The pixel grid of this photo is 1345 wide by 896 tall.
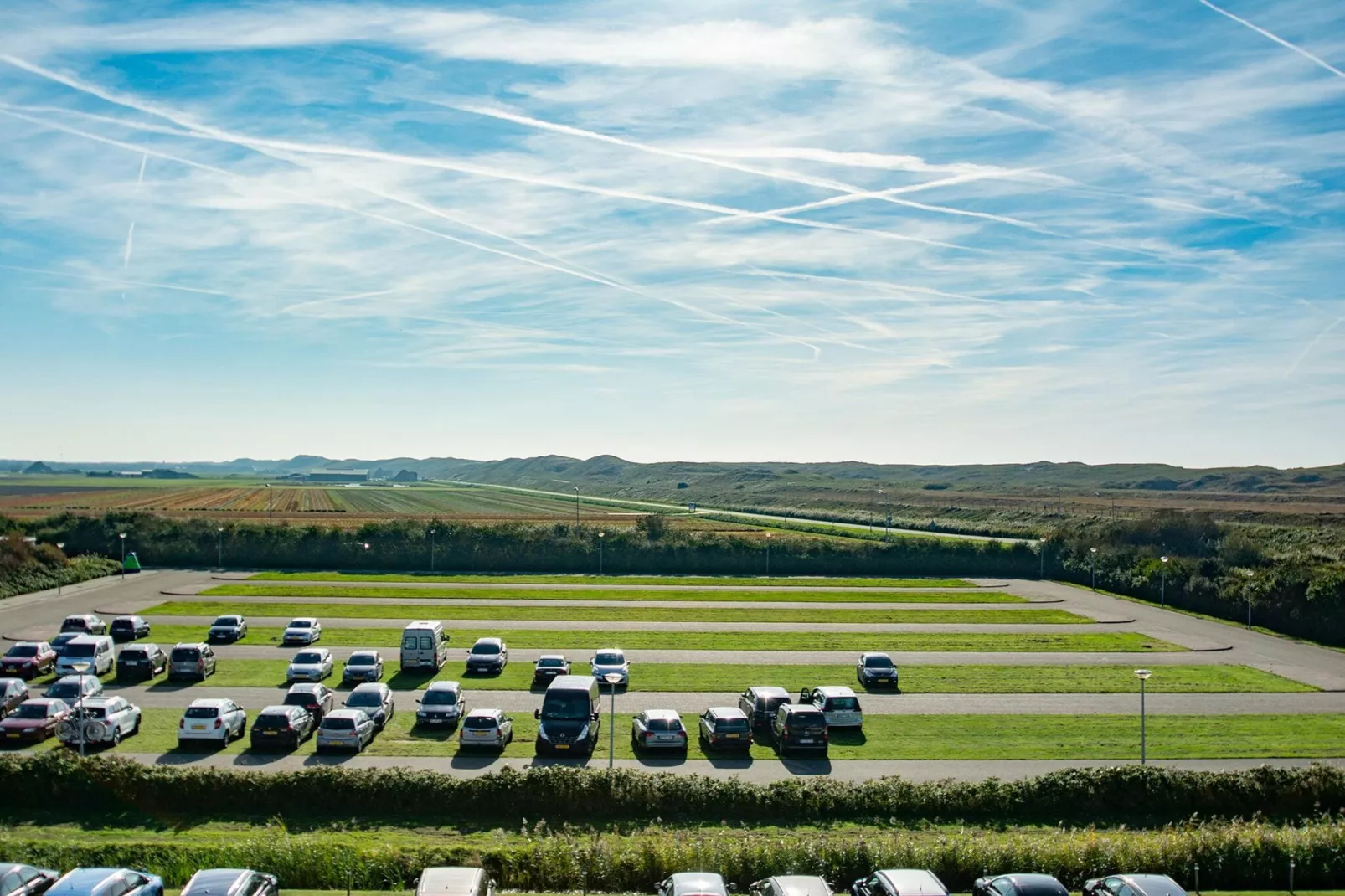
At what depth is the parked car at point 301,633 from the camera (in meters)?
44.0

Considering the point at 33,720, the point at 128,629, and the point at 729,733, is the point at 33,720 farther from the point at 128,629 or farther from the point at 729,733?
the point at 729,733

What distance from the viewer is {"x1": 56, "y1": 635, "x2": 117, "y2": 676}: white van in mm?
36281

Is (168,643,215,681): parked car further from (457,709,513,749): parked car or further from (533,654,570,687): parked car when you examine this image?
(457,709,513,749): parked car

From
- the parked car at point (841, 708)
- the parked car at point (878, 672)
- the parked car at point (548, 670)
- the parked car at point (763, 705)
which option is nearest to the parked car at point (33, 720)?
the parked car at point (548, 670)

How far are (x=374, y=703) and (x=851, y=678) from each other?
61.2ft

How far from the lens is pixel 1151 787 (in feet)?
76.1

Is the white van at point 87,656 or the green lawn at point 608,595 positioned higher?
the white van at point 87,656

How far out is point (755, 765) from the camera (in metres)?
27.7

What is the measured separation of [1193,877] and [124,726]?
91.2ft

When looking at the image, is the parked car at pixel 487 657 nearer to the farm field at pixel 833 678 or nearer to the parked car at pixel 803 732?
the farm field at pixel 833 678

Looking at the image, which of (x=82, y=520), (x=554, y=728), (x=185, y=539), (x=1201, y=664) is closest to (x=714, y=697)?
(x=554, y=728)

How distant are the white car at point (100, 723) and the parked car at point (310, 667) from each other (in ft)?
23.1

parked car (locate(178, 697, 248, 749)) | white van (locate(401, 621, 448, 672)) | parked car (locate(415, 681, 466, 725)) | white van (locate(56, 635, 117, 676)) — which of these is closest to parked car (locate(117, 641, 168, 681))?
white van (locate(56, 635, 117, 676))

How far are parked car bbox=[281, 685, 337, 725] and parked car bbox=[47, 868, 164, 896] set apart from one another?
14460 millimetres
